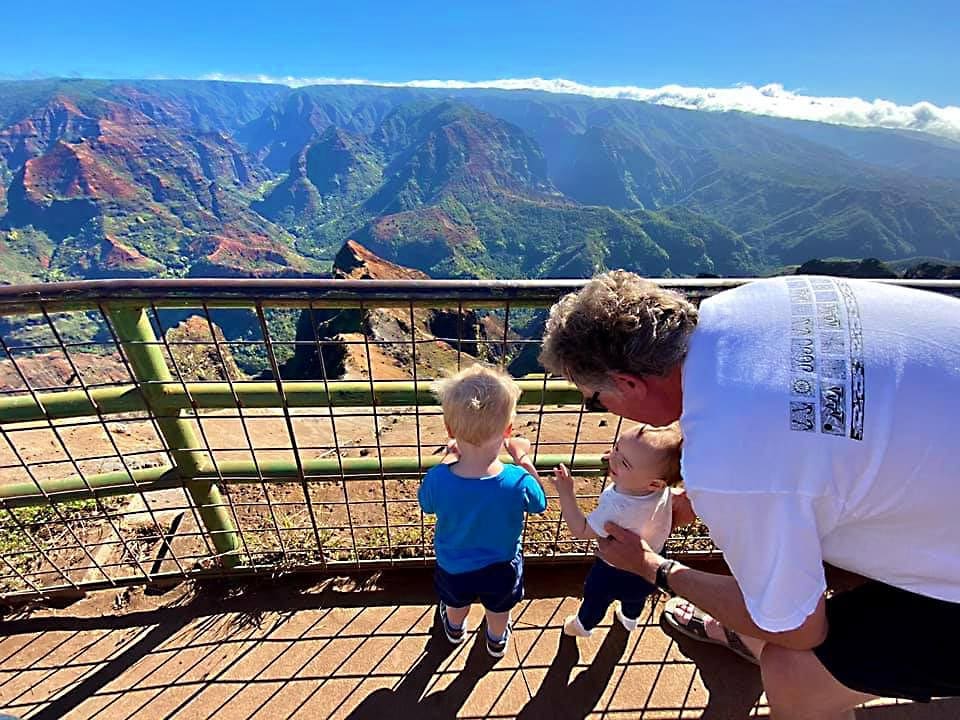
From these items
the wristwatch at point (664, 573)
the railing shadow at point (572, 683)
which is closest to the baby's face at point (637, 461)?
the wristwatch at point (664, 573)

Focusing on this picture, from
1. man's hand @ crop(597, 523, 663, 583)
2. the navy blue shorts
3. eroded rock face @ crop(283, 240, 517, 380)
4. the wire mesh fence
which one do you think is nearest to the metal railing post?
the wire mesh fence

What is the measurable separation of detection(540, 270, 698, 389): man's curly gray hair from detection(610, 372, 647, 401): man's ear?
0.8 inches

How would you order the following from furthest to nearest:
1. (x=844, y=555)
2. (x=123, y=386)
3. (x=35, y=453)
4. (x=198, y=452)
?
(x=35, y=453), (x=198, y=452), (x=123, y=386), (x=844, y=555)

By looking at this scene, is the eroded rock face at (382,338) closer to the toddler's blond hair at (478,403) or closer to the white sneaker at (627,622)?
the toddler's blond hair at (478,403)

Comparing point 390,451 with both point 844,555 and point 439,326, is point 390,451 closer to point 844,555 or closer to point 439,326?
point 844,555

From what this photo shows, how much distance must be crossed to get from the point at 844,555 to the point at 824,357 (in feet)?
2.16

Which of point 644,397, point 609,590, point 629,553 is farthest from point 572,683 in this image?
point 644,397

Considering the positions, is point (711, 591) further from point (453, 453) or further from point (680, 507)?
point (453, 453)

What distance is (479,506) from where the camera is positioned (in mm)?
2459

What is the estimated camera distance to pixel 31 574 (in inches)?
135

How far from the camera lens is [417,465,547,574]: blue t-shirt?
2.45 metres

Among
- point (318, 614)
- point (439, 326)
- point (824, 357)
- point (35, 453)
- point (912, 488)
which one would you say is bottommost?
point (439, 326)

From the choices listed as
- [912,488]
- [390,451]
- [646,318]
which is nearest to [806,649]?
[912,488]

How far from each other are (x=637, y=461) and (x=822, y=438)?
0.91 metres
